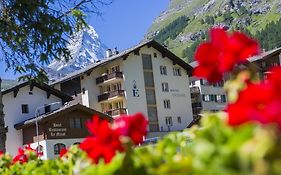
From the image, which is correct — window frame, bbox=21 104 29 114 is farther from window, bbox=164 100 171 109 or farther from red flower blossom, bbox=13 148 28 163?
red flower blossom, bbox=13 148 28 163

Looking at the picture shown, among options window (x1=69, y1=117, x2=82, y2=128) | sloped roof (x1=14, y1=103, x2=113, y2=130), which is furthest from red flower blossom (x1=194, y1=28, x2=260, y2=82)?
window (x1=69, y1=117, x2=82, y2=128)

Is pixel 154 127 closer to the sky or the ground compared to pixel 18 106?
closer to the ground

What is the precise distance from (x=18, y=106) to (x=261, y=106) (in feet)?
160

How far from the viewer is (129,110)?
2283 inches

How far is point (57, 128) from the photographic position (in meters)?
46.2

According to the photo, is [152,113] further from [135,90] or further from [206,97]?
[206,97]

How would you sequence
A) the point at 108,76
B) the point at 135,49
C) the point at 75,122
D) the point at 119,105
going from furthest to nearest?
1. the point at 119,105
2. the point at 135,49
3. the point at 108,76
4. the point at 75,122

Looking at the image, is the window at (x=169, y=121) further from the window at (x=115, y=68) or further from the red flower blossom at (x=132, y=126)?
the red flower blossom at (x=132, y=126)

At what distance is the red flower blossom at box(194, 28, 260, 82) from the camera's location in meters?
1.81

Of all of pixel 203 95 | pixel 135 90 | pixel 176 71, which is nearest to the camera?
pixel 135 90

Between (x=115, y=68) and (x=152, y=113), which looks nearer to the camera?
(x=115, y=68)

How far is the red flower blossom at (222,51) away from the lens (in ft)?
5.95

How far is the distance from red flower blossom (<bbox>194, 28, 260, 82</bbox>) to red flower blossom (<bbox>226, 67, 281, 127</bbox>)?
34cm

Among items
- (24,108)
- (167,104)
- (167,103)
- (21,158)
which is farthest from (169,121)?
(21,158)
